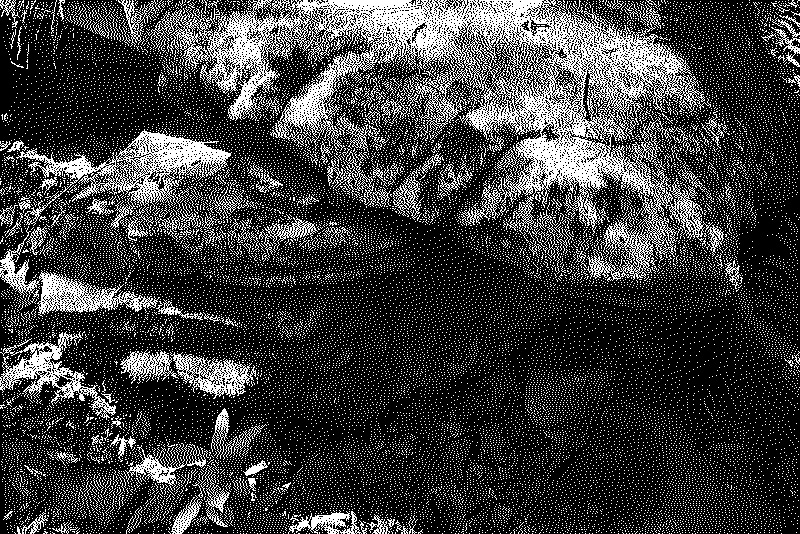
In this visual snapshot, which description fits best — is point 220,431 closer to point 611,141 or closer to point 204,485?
point 204,485

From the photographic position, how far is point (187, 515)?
1.04 metres

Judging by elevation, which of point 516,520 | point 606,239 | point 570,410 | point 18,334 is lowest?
point 516,520

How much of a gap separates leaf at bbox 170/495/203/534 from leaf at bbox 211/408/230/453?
0.28 feet

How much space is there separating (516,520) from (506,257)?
417mm

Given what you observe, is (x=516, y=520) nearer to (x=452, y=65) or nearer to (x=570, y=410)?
(x=570, y=410)

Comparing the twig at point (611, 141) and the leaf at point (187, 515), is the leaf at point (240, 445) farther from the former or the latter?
the twig at point (611, 141)

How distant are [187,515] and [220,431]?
0.14m

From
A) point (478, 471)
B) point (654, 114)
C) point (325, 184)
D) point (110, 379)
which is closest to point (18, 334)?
point (110, 379)

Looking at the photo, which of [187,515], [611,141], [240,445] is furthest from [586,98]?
[187,515]

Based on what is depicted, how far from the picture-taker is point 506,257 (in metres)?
1.00

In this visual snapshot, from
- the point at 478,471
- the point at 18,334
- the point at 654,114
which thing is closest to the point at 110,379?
the point at 18,334

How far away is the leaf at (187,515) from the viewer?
3.39ft

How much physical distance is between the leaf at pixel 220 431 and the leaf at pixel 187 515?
85 millimetres

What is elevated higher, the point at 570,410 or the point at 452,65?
the point at 452,65
